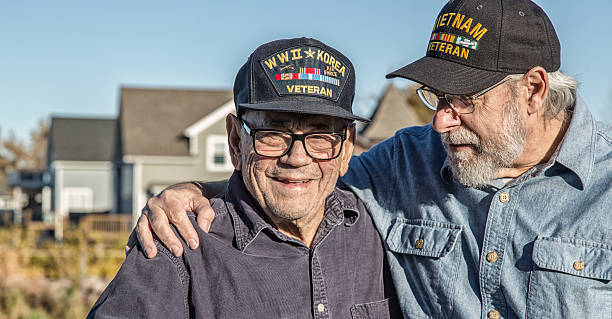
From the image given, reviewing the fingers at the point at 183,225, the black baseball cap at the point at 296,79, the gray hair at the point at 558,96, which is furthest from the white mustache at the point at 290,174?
the gray hair at the point at 558,96

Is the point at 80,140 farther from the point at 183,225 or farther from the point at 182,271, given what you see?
the point at 182,271

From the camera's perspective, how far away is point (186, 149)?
23.3m

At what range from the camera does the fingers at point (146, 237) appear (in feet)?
8.83

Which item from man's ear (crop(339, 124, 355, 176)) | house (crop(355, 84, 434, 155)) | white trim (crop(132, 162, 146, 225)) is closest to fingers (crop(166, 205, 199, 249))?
man's ear (crop(339, 124, 355, 176))

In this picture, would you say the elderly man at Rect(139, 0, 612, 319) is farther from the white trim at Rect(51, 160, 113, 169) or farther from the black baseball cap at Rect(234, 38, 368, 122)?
the white trim at Rect(51, 160, 113, 169)

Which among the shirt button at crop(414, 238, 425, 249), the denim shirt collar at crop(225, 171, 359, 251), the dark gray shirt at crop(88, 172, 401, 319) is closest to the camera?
the dark gray shirt at crop(88, 172, 401, 319)

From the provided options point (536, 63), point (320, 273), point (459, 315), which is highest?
point (536, 63)

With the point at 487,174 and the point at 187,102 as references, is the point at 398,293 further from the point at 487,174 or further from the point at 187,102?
the point at 187,102

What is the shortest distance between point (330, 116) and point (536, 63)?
1029mm

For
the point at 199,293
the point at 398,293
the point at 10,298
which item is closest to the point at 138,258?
the point at 199,293

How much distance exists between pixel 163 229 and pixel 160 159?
20.6 metres

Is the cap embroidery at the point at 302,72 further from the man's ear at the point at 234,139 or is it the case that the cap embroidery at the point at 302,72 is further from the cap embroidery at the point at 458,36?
the cap embroidery at the point at 458,36

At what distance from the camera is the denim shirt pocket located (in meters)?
3.17

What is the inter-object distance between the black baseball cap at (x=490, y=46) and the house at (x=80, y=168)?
94.6 ft
